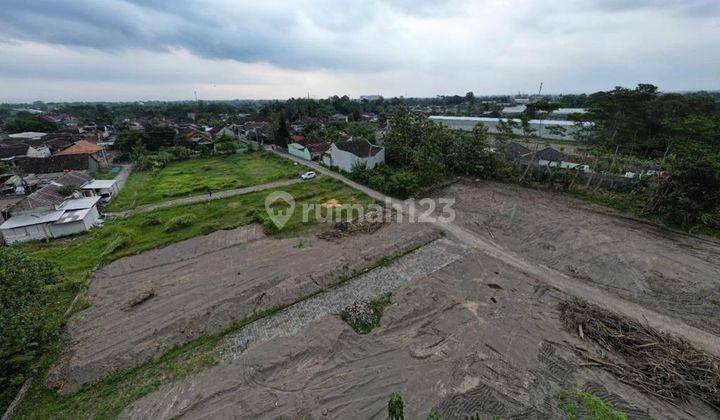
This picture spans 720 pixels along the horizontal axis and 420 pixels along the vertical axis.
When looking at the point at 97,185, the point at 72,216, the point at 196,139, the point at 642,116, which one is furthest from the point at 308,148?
the point at 642,116

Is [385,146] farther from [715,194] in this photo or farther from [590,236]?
[715,194]

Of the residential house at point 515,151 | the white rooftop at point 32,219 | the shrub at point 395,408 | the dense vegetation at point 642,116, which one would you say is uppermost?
the dense vegetation at point 642,116

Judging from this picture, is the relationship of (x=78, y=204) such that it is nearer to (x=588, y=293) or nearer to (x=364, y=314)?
(x=364, y=314)

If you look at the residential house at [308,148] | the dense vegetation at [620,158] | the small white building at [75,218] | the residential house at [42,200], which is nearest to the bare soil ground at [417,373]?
the dense vegetation at [620,158]

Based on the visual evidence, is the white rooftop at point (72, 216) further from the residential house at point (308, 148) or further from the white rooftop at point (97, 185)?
the residential house at point (308, 148)

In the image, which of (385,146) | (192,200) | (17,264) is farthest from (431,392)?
(385,146)
